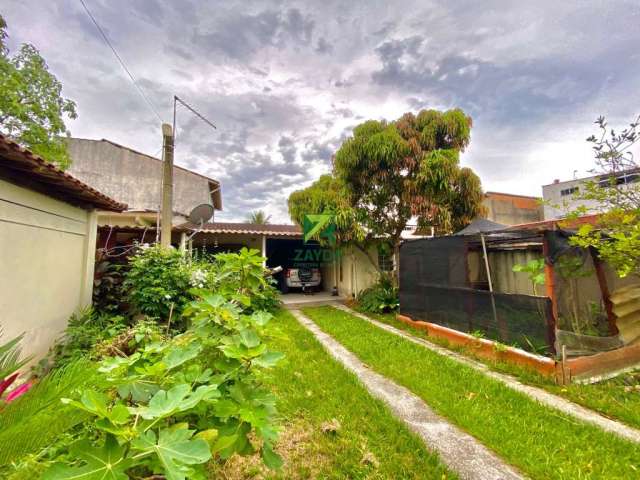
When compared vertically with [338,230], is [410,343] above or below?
Result: below

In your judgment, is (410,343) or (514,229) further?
(410,343)

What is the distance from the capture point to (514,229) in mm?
3840

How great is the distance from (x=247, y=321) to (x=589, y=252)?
4.65 m

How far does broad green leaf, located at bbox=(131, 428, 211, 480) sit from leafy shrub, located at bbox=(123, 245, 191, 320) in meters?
3.88

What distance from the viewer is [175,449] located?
0.83 metres

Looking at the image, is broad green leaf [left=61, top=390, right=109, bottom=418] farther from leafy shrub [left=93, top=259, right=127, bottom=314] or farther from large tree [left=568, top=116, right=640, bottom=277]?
leafy shrub [left=93, top=259, right=127, bottom=314]

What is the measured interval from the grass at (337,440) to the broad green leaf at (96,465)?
69 centimetres

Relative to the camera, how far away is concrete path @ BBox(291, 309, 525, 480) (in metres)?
1.85

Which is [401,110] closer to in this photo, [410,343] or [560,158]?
[560,158]

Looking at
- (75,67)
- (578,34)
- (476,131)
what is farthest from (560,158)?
(75,67)

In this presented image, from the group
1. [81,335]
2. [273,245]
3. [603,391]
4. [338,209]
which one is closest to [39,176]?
[81,335]

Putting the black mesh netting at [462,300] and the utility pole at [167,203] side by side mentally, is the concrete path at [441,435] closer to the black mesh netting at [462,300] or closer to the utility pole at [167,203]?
the black mesh netting at [462,300]

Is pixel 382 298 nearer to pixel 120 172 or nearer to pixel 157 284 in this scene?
pixel 157 284

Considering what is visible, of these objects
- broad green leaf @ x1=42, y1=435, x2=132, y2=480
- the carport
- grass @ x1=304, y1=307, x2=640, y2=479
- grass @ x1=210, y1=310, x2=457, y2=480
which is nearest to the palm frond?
broad green leaf @ x1=42, y1=435, x2=132, y2=480
